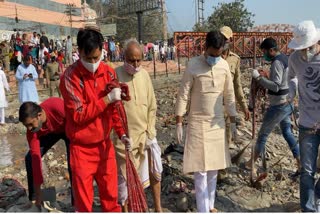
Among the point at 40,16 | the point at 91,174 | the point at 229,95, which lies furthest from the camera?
the point at 40,16

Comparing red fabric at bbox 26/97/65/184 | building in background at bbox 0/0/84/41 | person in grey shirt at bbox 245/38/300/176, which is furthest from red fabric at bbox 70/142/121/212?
building in background at bbox 0/0/84/41

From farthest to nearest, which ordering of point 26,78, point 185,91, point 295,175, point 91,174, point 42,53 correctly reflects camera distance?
point 42,53 < point 26,78 < point 295,175 < point 185,91 < point 91,174

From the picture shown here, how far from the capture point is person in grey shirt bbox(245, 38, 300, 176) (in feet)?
15.6

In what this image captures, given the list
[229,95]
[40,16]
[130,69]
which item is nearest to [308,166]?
[229,95]

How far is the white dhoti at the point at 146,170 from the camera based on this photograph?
12.9 ft

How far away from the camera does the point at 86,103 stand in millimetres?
3117

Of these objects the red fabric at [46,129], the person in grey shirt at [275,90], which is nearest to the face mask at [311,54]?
the person in grey shirt at [275,90]

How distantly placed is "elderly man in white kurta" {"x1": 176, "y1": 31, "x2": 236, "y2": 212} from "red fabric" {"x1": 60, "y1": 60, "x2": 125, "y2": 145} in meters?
0.98

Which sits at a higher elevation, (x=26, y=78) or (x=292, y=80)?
(x=292, y=80)

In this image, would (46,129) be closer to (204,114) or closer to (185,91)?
(185,91)

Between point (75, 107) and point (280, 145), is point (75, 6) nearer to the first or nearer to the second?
point (280, 145)

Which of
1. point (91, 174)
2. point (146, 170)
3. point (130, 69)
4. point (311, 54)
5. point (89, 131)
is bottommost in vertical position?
point (146, 170)

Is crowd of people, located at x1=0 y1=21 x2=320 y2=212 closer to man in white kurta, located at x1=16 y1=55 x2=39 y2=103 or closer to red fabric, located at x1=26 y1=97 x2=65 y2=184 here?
red fabric, located at x1=26 y1=97 x2=65 y2=184

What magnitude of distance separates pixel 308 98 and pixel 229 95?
0.77 metres
